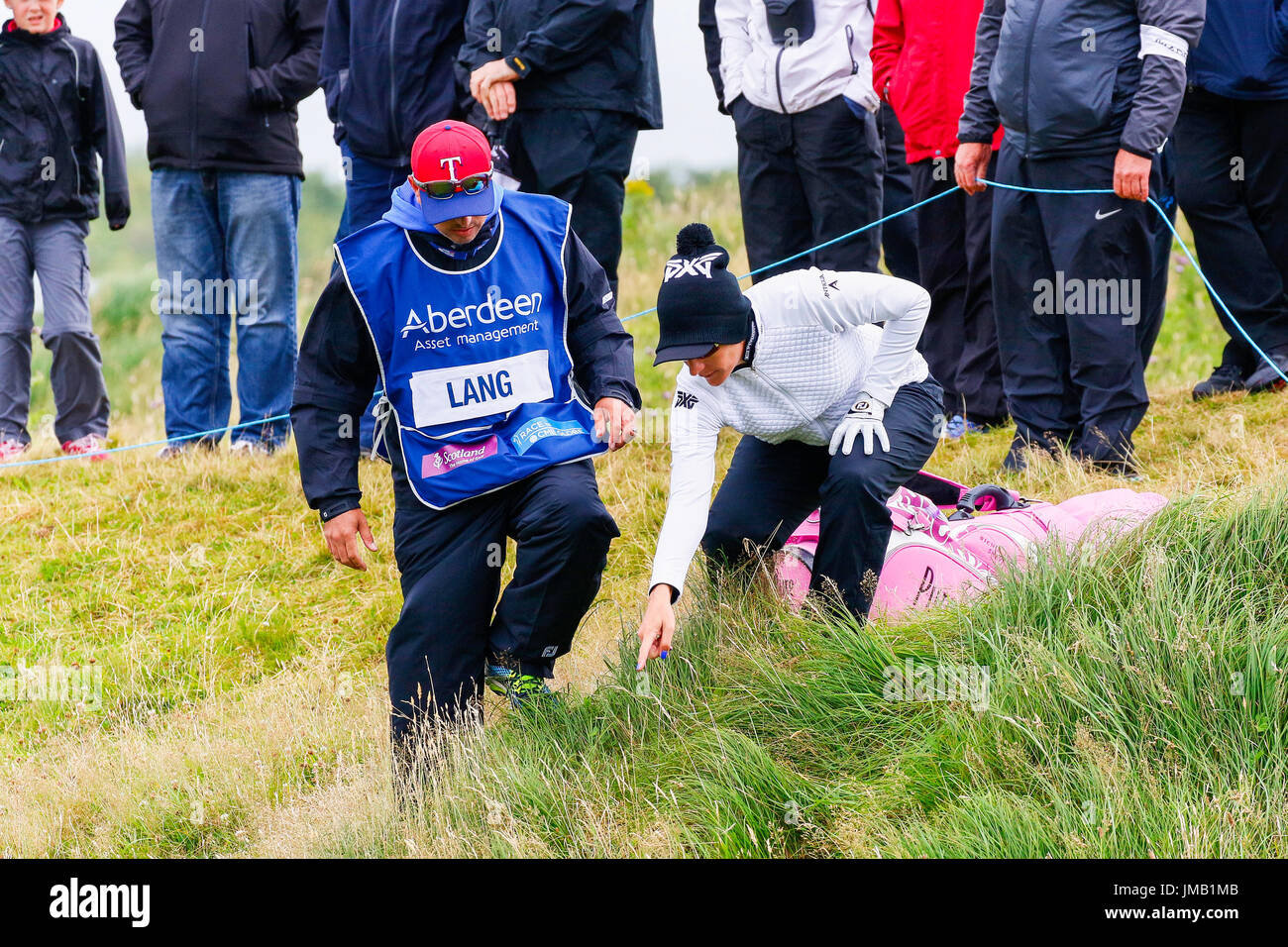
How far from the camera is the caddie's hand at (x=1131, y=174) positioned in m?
6.12

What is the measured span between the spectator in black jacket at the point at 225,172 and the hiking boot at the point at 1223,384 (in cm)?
499

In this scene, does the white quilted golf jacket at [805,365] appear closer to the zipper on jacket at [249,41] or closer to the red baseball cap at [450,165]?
the red baseball cap at [450,165]

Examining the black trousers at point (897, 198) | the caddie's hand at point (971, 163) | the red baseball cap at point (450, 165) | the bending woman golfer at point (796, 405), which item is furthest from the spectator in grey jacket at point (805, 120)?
the red baseball cap at point (450, 165)

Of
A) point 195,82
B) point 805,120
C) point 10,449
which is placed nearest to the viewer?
point 805,120

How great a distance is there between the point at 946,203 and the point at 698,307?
3724 millimetres

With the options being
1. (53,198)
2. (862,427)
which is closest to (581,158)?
(862,427)

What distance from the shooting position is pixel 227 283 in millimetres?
8109

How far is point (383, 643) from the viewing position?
6.19m

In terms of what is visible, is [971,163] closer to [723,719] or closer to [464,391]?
[464,391]

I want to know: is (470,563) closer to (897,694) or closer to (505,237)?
(505,237)

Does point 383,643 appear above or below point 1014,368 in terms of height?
below
